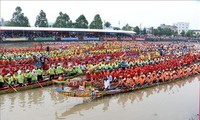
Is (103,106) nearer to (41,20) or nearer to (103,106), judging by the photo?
(103,106)

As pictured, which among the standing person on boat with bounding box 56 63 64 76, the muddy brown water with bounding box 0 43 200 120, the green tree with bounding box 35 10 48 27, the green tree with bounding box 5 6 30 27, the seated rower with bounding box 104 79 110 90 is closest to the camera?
the muddy brown water with bounding box 0 43 200 120

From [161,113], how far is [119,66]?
684 centimetres

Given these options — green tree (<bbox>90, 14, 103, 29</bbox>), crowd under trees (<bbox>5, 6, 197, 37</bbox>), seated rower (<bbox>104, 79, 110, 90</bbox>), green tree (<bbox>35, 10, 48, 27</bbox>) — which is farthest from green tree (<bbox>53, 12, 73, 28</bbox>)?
seated rower (<bbox>104, 79, 110, 90</bbox>)

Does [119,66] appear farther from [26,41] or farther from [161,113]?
[26,41]

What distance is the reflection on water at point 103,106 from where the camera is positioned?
401 inches

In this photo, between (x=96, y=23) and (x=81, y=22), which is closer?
(x=81, y=22)

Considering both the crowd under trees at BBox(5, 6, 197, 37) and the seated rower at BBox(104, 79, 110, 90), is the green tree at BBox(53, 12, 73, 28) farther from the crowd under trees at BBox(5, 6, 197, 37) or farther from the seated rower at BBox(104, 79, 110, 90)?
the seated rower at BBox(104, 79, 110, 90)

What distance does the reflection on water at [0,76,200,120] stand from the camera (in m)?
10.2

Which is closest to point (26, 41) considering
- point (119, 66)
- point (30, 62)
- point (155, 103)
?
point (30, 62)

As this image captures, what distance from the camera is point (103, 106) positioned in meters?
11.4

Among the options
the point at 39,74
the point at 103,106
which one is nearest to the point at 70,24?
the point at 39,74

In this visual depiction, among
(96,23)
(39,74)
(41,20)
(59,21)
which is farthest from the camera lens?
(96,23)

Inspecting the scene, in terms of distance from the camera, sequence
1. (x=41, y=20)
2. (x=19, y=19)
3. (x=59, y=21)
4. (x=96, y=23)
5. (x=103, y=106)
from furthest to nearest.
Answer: (x=96, y=23)
(x=59, y=21)
(x=41, y=20)
(x=19, y=19)
(x=103, y=106)

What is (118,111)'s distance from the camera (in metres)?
10.9
